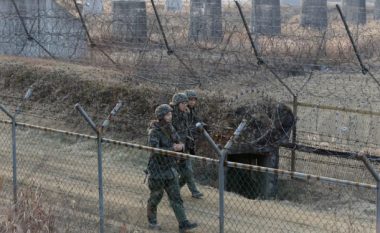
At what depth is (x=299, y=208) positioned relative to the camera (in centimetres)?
939

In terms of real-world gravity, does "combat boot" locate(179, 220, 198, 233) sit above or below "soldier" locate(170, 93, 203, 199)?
below

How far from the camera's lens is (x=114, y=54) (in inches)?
599

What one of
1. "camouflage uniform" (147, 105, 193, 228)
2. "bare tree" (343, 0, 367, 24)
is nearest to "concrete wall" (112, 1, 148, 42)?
"camouflage uniform" (147, 105, 193, 228)

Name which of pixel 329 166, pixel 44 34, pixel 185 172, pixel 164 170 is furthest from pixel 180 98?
pixel 44 34

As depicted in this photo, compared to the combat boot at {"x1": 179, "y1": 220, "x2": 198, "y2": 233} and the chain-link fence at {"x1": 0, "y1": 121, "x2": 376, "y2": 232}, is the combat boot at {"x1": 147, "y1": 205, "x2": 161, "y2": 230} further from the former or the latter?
the combat boot at {"x1": 179, "y1": 220, "x2": 198, "y2": 233}

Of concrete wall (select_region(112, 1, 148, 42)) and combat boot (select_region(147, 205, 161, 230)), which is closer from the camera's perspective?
combat boot (select_region(147, 205, 161, 230))

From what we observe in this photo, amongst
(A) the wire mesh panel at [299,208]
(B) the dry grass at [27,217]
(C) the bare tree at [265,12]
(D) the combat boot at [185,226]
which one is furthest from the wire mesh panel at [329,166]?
(C) the bare tree at [265,12]

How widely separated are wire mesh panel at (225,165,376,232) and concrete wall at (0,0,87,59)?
619 centimetres

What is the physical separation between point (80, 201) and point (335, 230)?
2904 mm

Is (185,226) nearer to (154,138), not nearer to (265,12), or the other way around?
(154,138)

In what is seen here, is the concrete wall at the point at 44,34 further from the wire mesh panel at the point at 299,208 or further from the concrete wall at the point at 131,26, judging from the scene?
the wire mesh panel at the point at 299,208

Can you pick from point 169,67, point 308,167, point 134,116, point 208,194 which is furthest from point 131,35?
point 208,194

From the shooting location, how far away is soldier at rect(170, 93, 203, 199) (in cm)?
854

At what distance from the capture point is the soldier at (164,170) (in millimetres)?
7527
